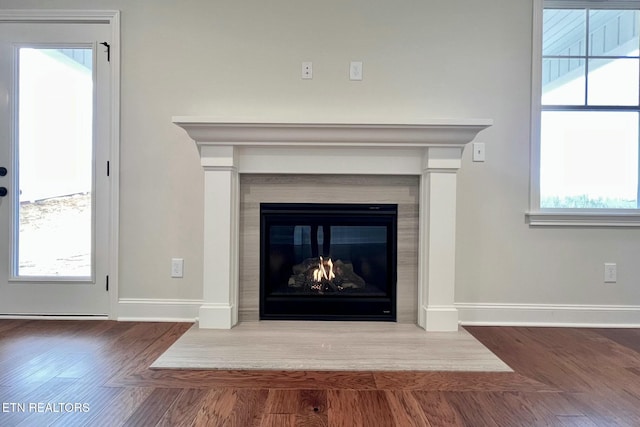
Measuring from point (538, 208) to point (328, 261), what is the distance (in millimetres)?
1329

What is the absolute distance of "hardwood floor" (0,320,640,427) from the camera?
1.35 m

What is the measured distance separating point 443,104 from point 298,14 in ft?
3.41

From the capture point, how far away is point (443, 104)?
2436 mm

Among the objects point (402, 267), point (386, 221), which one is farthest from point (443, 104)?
point (402, 267)

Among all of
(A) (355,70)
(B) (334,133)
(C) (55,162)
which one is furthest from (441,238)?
(C) (55,162)

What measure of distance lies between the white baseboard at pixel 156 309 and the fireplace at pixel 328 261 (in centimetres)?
46

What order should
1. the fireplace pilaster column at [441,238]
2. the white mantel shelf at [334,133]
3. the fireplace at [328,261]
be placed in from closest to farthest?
the white mantel shelf at [334,133], the fireplace pilaster column at [441,238], the fireplace at [328,261]

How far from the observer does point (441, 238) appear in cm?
222

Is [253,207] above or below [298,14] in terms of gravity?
below

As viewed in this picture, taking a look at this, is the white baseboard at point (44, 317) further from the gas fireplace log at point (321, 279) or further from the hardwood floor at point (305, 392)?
the gas fireplace log at point (321, 279)

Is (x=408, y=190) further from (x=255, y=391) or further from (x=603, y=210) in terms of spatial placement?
(x=255, y=391)

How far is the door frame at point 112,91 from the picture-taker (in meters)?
2.43

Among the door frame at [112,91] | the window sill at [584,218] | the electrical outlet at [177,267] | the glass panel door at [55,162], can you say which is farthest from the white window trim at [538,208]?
the glass panel door at [55,162]

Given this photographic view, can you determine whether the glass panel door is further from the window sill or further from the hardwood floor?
the window sill
